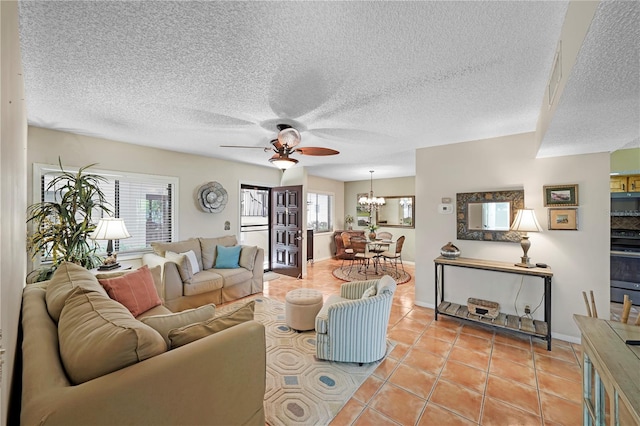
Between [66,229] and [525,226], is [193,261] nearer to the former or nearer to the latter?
[66,229]

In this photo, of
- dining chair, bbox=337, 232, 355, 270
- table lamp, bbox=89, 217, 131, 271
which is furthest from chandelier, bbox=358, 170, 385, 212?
table lamp, bbox=89, 217, 131, 271

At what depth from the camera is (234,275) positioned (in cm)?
393

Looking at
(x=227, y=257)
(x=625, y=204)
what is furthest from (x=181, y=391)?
(x=625, y=204)

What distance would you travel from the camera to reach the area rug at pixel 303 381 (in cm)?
177

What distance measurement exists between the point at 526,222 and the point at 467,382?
71.4 inches

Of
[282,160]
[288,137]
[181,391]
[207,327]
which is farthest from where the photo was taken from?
[282,160]

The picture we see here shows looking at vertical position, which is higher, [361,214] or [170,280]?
[361,214]

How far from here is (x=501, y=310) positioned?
317 cm

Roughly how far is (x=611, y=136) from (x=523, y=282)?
172 cm

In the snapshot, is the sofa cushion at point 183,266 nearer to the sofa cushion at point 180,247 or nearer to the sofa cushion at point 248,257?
the sofa cushion at point 180,247

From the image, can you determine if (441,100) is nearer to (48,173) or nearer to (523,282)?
(523,282)

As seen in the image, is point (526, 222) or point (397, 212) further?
point (397, 212)

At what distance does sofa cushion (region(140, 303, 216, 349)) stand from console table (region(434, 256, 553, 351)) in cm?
281

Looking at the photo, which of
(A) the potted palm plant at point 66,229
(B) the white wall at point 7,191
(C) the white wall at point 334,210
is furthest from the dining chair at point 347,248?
(B) the white wall at point 7,191
